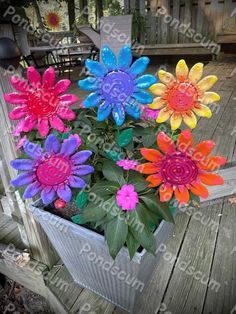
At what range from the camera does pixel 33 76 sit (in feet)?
2.41

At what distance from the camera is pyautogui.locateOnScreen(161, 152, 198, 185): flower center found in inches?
26.9

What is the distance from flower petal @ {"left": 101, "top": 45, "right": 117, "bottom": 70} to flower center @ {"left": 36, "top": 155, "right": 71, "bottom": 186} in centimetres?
28

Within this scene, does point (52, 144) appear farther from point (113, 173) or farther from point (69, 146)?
point (113, 173)

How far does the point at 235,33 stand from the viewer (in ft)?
14.1

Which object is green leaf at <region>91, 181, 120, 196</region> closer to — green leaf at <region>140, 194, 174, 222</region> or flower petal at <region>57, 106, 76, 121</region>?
green leaf at <region>140, 194, 174, 222</region>

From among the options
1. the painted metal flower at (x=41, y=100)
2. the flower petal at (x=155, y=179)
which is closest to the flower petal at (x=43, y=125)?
the painted metal flower at (x=41, y=100)

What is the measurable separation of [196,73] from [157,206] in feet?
1.28

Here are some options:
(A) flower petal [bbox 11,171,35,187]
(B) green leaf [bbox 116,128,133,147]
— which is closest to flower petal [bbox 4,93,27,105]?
(A) flower petal [bbox 11,171,35,187]

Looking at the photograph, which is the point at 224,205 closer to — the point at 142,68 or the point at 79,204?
the point at 79,204

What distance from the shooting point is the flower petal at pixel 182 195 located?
68 centimetres

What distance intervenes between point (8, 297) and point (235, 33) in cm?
471

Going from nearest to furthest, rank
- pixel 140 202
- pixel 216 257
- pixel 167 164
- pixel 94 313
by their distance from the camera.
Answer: pixel 167 164 < pixel 140 202 < pixel 94 313 < pixel 216 257

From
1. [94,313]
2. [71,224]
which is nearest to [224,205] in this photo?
[94,313]

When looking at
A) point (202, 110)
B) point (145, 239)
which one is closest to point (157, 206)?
point (145, 239)
